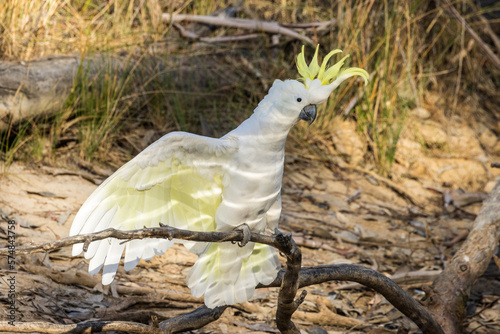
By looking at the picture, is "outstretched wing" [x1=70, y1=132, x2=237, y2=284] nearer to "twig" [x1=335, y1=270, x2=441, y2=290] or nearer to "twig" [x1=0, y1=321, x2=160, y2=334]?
"twig" [x1=0, y1=321, x2=160, y2=334]

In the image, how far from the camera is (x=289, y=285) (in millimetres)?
1681

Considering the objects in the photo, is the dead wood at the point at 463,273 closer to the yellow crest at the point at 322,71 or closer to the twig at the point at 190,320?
the twig at the point at 190,320

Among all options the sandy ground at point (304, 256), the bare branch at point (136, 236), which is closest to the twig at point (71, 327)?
the sandy ground at point (304, 256)

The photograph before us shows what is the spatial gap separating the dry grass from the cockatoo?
145 centimetres

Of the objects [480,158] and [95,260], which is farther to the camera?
[480,158]

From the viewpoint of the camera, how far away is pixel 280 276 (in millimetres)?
1916

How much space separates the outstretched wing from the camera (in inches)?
63.8

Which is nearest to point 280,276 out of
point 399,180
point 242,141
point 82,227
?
point 242,141

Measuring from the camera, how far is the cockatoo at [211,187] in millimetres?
1622

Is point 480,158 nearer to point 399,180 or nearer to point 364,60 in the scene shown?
point 399,180

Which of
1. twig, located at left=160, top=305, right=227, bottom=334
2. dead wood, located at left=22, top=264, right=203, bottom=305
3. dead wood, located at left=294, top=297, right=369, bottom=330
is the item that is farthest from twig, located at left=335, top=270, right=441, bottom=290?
twig, located at left=160, top=305, right=227, bottom=334

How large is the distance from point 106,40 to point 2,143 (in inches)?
42.9

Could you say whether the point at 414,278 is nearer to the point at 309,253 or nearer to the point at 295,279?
the point at 309,253

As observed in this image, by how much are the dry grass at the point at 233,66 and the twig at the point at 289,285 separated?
5.91 ft
